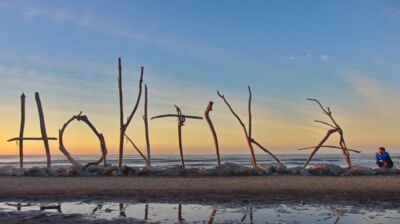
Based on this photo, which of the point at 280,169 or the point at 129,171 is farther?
the point at 129,171

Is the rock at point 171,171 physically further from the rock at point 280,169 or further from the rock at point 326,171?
the rock at point 326,171

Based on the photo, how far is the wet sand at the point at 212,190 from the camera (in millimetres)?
14102

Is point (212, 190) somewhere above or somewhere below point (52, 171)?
below

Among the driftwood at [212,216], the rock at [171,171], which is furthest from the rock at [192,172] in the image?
the driftwood at [212,216]

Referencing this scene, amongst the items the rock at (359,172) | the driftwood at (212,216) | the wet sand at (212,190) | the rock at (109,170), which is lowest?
the driftwood at (212,216)

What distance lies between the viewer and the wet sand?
1410 centimetres

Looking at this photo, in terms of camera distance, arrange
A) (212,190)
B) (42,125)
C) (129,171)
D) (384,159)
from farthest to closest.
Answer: (42,125)
(384,159)
(129,171)
(212,190)

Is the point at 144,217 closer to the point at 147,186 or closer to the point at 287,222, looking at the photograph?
the point at 287,222

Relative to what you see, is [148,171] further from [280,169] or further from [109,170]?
[280,169]

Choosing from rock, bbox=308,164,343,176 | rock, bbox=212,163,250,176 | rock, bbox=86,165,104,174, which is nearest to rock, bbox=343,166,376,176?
rock, bbox=308,164,343,176

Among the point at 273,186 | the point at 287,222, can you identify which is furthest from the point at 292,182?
the point at 287,222

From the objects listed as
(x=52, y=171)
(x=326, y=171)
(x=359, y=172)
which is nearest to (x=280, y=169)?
(x=326, y=171)

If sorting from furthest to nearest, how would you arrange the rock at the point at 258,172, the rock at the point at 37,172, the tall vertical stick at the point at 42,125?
the tall vertical stick at the point at 42,125
the rock at the point at 37,172
the rock at the point at 258,172

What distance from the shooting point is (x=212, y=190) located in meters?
16.1
